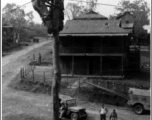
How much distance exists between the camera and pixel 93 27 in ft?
116

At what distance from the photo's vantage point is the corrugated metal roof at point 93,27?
3369 cm

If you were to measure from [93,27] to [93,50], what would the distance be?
3.26m

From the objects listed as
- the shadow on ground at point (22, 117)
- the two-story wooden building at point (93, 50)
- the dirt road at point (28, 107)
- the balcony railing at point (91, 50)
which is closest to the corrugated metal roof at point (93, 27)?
the two-story wooden building at point (93, 50)

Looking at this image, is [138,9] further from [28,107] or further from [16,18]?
[28,107]

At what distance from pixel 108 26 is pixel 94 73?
21.2 ft

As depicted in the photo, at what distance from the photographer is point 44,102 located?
2444 centimetres

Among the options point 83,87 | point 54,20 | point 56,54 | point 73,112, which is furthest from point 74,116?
point 54,20

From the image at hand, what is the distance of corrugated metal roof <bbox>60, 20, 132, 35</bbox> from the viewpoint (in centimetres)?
3369

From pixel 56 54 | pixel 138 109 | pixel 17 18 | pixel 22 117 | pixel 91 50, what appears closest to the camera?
pixel 56 54

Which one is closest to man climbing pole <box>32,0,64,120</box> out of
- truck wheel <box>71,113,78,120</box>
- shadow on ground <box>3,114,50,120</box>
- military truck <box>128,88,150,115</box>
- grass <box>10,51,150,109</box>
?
truck wheel <box>71,113,78,120</box>

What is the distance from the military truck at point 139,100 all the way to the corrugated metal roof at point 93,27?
12.0 m

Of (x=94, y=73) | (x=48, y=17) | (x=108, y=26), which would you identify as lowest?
(x=94, y=73)

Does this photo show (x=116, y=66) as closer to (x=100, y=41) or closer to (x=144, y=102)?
(x=100, y=41)


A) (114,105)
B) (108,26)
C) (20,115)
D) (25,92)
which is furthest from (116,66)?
(20,115)
